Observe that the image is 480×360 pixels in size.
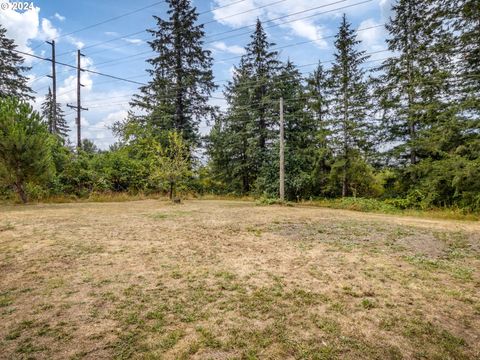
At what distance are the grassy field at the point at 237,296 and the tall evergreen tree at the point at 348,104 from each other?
9.80 m

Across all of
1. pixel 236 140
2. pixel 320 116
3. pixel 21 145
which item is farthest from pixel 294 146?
pixel 21 145

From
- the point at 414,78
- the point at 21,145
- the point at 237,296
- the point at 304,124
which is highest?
the point at 414,78

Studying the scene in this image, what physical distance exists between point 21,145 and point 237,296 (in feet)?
37.7

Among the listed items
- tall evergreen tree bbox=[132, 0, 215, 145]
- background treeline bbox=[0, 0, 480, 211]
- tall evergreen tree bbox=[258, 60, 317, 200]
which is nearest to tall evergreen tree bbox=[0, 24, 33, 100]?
background treeline bbox=[0, 0, 480, 211]

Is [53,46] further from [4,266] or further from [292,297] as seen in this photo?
[292,297]

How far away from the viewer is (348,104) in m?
15.6

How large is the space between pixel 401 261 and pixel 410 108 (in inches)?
459

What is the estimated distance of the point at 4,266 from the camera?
13.8 feet

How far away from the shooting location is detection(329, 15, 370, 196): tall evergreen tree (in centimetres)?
1541

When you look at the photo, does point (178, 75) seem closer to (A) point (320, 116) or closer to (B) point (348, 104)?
(A) point (320, 116)

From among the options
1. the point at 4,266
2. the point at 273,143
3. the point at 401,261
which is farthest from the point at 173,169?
the point at 401,261

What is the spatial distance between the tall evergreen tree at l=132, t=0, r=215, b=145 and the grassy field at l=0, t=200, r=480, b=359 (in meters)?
15.6

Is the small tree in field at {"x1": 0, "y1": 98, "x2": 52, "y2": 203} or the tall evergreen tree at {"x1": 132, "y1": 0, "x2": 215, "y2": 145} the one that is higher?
the tall evergreen tree at {"x1": 132, "y1": 0, "x2": 215, "y2": 145}

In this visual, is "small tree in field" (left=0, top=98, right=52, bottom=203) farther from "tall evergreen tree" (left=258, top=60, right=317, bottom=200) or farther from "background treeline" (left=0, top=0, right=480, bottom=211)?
"tall evergreen tree" (left=258, top=60, right=317, bottom=200)
